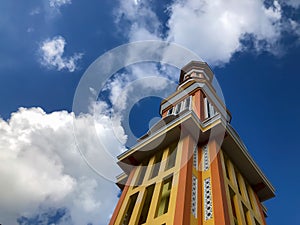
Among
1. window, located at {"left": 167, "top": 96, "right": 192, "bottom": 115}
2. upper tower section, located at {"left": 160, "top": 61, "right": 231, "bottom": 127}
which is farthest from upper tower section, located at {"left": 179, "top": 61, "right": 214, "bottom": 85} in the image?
window, located at {"left": 167, "top": 96, "right": 192, "bottom": 115}

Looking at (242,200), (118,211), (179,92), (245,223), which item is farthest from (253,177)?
(179,92)

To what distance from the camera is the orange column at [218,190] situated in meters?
9.55

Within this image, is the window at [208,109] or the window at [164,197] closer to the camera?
the window at [164,197]

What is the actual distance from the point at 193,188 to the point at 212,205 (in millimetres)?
1136

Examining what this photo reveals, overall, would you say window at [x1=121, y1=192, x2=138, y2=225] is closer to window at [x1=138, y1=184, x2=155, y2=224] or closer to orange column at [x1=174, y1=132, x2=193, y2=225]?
window at [x1=138, y1=184, x2=155, y2=224]

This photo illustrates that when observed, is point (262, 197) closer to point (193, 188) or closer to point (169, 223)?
point (193, 188)

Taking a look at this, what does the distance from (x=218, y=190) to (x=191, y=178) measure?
43.5 inches

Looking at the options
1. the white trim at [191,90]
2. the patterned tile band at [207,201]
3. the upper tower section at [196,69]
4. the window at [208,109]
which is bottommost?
the patterned tile band at [207,201]

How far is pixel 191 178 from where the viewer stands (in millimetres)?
11445

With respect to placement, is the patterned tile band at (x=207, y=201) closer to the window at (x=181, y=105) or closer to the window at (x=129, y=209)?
the window at (x=129, y=209)

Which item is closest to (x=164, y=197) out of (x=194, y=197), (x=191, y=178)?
(x=191, y=178)

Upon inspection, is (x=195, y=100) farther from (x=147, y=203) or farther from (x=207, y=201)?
(x=207, y=201)

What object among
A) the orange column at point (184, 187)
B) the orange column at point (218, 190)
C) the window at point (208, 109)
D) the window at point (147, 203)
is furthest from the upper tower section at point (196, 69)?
the window at point (147, 203)

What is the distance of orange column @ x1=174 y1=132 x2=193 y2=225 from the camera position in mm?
9500
